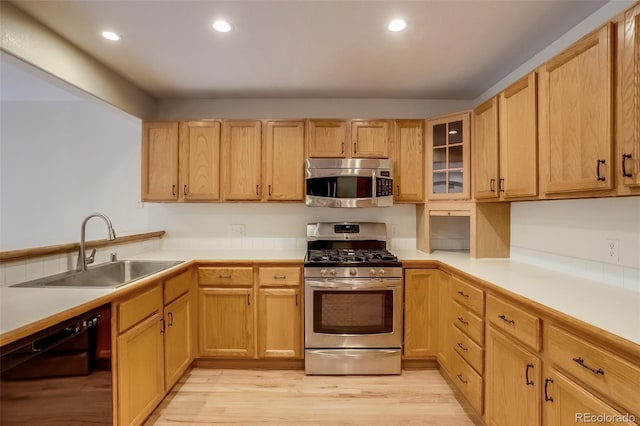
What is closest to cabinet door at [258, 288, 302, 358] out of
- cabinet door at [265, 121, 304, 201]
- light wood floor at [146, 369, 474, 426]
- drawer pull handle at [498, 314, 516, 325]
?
light wood floor at [146, 369, 474, 426]

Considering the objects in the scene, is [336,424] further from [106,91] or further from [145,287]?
[106,91]

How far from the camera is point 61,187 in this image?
3322 mm

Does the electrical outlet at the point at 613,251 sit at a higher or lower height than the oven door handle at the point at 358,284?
higher

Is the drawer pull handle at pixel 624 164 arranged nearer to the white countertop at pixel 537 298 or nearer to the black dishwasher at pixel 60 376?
the white countertop at pixel 537 298

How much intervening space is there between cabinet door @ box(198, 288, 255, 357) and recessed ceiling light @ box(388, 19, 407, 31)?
2236 millimetres

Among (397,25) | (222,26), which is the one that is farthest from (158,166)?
(397,25)

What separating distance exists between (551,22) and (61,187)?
15.4 ft

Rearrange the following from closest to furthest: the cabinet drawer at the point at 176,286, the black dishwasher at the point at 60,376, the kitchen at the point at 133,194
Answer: the black dishwasher at the point at 60,376
the cabinet drawer at the point at 176,286
the kitchen at the point at 133,194

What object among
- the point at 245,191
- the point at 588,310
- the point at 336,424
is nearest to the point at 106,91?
the point at 245,191

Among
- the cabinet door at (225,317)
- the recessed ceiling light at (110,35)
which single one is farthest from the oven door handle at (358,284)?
the recessed ceiling light at (110,35)

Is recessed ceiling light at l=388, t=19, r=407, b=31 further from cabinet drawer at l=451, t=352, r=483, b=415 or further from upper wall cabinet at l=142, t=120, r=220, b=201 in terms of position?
cabinet drawer at l=451, t=352, r=483, b=415

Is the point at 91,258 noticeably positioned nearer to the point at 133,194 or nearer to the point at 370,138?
the point at 133,194

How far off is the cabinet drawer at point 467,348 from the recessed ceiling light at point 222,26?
2.58 metres

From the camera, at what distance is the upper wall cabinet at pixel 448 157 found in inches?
104
